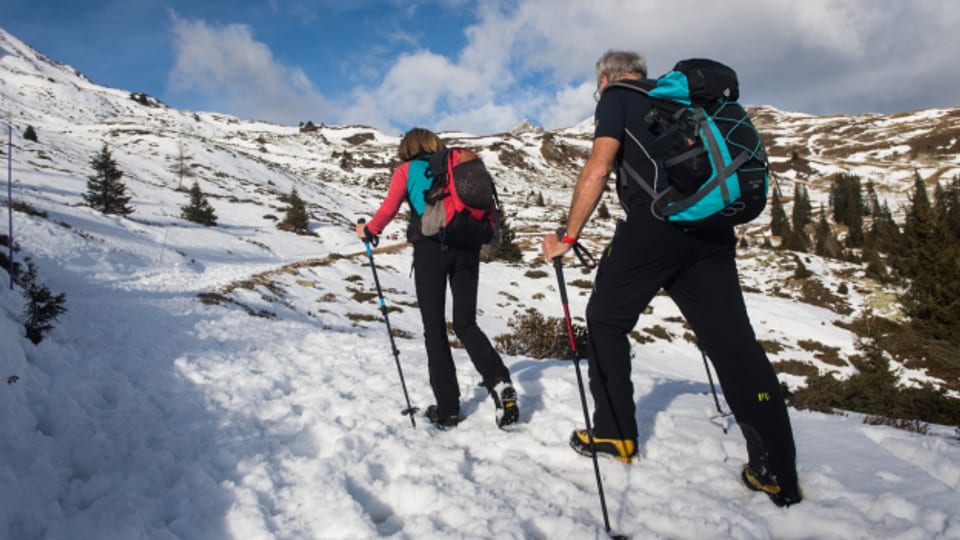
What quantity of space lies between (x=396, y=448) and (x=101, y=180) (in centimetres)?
3057

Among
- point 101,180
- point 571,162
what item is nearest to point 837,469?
point 101,180

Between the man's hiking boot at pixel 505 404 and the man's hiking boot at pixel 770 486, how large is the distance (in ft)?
5.46

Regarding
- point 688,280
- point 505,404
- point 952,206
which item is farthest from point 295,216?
point 952,206

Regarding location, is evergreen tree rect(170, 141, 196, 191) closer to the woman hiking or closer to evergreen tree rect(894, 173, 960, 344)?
the woman hiking

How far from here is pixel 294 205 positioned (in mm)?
35188

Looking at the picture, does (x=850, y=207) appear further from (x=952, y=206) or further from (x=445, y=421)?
(x=445, y=421)

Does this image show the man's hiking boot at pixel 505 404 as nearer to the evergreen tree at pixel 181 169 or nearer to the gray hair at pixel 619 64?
the gray hair at pixel 619 64

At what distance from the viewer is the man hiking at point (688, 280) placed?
258 cm

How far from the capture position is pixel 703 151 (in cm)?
235

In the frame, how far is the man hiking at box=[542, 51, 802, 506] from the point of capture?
258 centimetres

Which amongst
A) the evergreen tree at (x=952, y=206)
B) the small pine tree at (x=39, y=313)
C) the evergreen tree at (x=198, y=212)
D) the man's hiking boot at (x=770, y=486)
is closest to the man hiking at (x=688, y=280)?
the man's hiking boot at (x=770, y=486)

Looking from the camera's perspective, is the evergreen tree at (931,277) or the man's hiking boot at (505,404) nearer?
the man's hiking boot at (505,404)

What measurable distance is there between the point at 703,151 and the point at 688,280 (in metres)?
0.76

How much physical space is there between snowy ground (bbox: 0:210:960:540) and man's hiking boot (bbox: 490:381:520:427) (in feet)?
0.46
